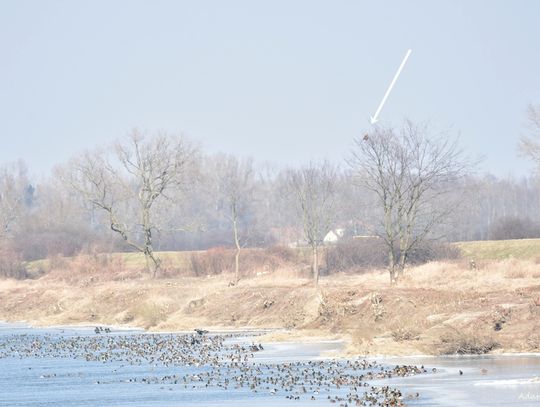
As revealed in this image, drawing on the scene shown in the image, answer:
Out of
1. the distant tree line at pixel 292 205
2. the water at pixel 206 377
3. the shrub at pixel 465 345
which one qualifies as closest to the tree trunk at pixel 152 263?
the distant tree line at pixel 292 205

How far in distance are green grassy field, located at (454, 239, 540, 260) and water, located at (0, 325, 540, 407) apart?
3695 centimetres

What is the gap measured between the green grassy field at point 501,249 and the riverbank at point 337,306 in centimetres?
1088

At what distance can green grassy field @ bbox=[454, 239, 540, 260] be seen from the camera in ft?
258

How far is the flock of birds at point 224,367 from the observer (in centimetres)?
2772

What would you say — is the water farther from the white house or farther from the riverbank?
the white house

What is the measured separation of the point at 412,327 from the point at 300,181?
41.5 metres

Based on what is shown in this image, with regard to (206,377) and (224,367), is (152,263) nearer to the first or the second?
(224,367)

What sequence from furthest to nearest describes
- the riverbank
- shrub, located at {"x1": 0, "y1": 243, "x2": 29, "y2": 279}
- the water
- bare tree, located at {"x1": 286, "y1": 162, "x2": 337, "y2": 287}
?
shrub, located at {"x1": 0, "y1": 243, "x2": 29, "y2": 279} → bare tree, located at {"x1": 286, "y1": 162, "x2": 337, "y2": 287} → the riverbank → the water

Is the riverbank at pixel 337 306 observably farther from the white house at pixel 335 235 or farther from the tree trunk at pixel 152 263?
the white house at pixel 335 235

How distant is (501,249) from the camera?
82.2 m

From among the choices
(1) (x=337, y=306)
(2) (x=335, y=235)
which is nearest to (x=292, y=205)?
(2) (x=335, y=235)

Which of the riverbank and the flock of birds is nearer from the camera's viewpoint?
the flock of birds

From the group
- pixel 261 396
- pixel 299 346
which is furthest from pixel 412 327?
pixel 261 396

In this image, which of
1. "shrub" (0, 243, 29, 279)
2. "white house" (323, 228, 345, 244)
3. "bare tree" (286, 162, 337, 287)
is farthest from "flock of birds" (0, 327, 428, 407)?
"white house" (323, 228, 345, 244)
